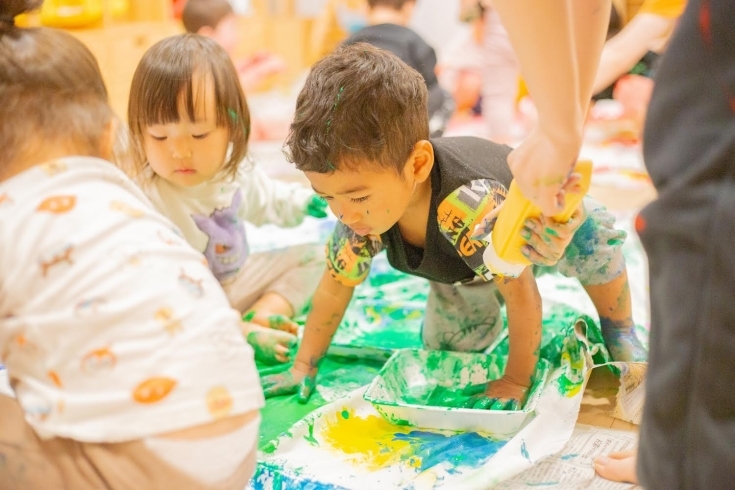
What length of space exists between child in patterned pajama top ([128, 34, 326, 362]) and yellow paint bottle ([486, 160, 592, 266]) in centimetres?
54

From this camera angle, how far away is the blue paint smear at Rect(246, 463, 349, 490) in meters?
0.93

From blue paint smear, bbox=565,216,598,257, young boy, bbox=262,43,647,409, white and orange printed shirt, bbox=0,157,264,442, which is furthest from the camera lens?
blue paint smear, bbox=565,216,598,257

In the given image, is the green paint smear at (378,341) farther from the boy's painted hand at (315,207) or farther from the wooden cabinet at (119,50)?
the wooden cabinet at (119,50)

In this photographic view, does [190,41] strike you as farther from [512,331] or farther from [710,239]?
[710,239]

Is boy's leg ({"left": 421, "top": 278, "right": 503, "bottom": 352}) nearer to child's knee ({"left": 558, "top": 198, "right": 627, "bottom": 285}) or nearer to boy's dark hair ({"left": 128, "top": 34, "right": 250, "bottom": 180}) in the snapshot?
child's knee ({"left": 558, "top": 198, "right": 627, "bottom": 285})

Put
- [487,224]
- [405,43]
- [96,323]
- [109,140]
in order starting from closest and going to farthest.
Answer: [96,323] → [109,140] → [487,224] → [405,43]

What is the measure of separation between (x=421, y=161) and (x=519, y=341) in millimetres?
298

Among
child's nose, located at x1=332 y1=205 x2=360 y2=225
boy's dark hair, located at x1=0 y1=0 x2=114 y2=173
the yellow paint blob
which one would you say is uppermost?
boy's dark hair, located at x1=0 y1=0 x2=114 y2=173

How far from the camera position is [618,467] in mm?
946

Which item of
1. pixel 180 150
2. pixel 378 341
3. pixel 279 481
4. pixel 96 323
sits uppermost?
pixel 96 323

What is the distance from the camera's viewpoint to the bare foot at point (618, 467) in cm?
94

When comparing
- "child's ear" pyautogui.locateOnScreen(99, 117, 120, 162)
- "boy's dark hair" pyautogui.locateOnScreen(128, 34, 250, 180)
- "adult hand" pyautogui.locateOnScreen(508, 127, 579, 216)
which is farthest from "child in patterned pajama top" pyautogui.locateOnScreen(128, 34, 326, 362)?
"adult hand" pyautogui.locateOnScreen(508, 127, 579, 216)

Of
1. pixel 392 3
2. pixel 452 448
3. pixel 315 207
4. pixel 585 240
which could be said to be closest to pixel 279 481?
pixel 452 448

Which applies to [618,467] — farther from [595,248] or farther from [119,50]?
[119,50]
